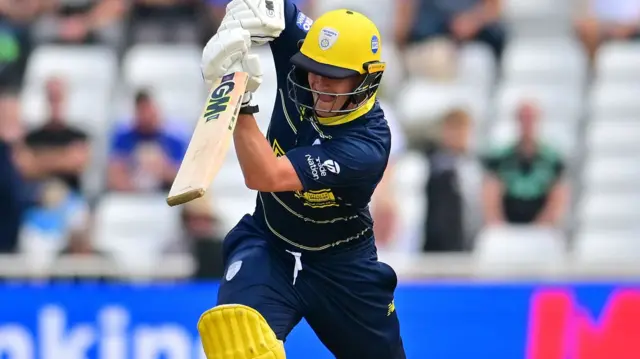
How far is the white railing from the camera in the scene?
8586 mm

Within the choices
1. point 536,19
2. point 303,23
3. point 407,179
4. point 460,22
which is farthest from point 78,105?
point 303,23

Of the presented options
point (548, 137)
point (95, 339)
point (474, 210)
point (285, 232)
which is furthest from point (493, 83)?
point (285, 232)

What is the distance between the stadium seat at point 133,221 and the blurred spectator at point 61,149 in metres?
0.28

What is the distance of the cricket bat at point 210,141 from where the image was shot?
4.86 m

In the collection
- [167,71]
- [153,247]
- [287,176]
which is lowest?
[153,247]

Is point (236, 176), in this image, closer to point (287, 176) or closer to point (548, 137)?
point (548, 137)

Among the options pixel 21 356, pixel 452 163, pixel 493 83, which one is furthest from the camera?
pixel 493 83

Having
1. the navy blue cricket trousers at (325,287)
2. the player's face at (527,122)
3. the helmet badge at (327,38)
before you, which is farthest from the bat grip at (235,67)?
the player's face at (527,122)

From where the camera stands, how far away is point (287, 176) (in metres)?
5.34

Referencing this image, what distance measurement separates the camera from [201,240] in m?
8.73

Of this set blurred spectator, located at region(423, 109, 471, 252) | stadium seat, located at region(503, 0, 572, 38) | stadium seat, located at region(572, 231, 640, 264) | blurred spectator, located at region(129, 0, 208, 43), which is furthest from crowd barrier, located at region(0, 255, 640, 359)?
stadium seat, located at region(503, 0, 572, 38)

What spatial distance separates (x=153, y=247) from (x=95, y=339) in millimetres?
1414

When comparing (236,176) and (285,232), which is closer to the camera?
(285,232)

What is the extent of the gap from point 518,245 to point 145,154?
270 cm
